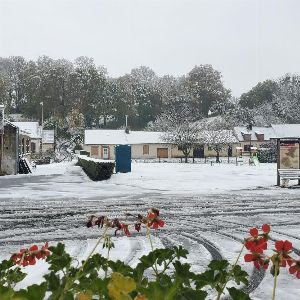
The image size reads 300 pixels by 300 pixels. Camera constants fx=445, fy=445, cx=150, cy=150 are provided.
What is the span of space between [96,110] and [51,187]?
5691cm

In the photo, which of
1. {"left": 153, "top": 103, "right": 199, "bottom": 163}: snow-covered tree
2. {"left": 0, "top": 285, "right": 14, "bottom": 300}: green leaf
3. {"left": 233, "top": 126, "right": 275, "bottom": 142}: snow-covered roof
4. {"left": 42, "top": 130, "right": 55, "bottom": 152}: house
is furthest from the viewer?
{"left": 233, "top": 126, "right": 275, "bottom": 142}: snow-covered roof

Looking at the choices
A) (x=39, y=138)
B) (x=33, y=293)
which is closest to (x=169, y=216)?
(x=33, y=293)

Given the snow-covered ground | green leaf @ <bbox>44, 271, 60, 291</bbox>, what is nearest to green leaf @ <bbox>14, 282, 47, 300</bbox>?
green leaf @ <bbox>44, 271, 60, 291</bbox>

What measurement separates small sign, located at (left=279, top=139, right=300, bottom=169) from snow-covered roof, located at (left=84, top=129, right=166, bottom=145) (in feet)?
156

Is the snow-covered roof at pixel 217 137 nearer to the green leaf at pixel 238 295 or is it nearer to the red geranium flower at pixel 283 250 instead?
the red geranium flower at pixel 283 250

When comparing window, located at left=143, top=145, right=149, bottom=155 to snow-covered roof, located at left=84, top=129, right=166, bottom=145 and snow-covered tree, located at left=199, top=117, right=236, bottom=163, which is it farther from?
snow-covered tree, located at left=199, top=117, right=236, bottom=163

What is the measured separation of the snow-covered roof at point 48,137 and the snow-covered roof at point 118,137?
5015mm

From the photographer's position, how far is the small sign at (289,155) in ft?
69.9

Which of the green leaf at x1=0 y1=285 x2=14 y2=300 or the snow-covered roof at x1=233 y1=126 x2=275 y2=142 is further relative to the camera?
the snow-covered roof at x1=233 y1=126 x2=275 y2=142

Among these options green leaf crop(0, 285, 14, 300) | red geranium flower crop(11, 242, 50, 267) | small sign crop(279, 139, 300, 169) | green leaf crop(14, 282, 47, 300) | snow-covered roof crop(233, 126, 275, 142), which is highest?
snow-covered roof crop(233, 126, 275, 142)

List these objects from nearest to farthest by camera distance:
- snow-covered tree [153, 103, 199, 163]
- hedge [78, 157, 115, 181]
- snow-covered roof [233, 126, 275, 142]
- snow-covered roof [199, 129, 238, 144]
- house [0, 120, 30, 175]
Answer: hedge [78, 157, 115, 181], house [0, 120, 30, 175], snow-covered tree [153, 103, 199, 163], snow-covered roof [199, 129, 238, 144], snow-covered roof [233, 126, 275, 142]

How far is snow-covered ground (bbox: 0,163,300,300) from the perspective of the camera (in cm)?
751

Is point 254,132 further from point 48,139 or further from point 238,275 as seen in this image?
point 238,275

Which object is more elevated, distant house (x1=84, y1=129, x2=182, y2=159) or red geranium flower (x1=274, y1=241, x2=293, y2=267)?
distant house (x1=84, y1=129, x2=182, y2=159)
